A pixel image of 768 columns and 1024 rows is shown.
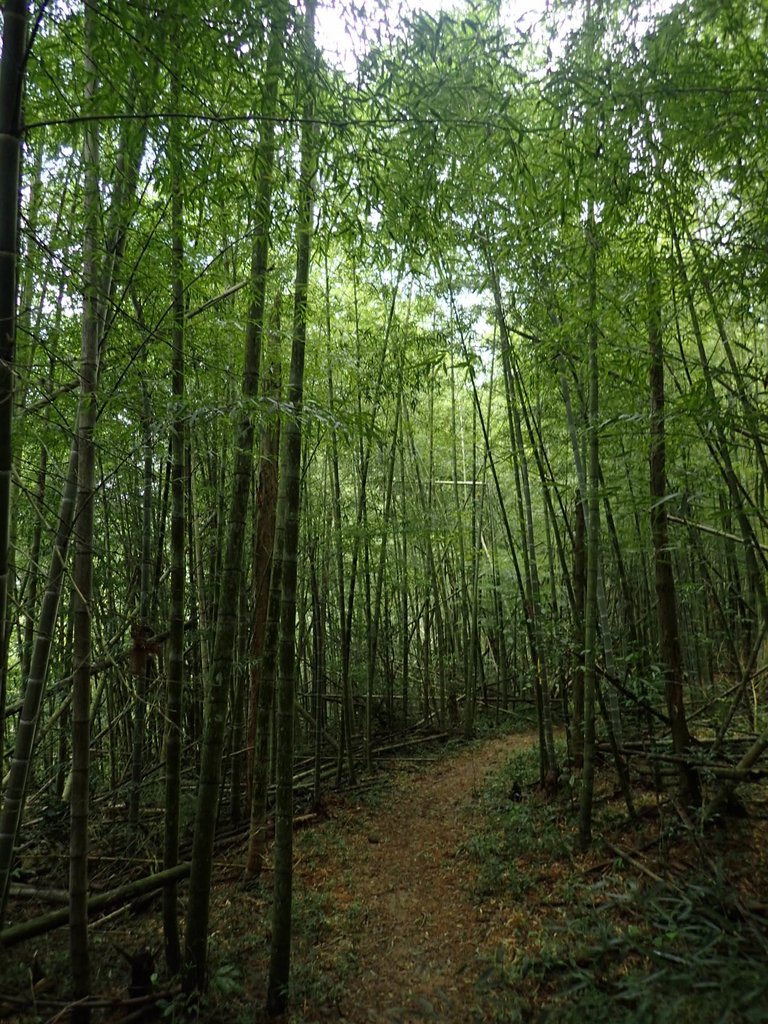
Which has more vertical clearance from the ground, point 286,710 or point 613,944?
point 286,710

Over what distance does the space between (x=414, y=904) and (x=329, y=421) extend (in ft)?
10.8

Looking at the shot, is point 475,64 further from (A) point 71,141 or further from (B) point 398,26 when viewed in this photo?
(A) point 71,141

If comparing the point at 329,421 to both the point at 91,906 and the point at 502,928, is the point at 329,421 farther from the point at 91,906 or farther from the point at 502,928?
the point at 502,928

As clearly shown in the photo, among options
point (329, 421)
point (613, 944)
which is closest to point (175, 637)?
point (329, 421)

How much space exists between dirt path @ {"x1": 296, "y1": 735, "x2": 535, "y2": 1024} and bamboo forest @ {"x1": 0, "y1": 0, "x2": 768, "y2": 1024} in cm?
3

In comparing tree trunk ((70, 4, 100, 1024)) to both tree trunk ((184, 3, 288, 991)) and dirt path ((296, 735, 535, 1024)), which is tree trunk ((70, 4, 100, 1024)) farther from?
dirt path ((296, 735, 535, 1024))

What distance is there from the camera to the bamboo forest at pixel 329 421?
1982mm

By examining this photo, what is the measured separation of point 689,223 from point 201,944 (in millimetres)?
4213

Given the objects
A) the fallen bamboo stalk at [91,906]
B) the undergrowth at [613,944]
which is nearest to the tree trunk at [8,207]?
the fallen bamboo stalk at [91,906]

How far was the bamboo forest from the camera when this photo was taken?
1.98 m

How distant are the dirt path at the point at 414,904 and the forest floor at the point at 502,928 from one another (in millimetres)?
12

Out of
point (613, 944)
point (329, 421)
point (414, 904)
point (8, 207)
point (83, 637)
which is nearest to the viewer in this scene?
point (8, 207)

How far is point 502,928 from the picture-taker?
3113mm

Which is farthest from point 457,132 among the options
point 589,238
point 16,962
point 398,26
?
point 16,962
